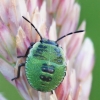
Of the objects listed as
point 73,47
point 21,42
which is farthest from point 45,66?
point 73,47

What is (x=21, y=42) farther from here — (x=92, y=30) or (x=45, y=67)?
(x=92, y=30)

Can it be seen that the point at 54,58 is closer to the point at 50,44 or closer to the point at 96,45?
the point at 50,44

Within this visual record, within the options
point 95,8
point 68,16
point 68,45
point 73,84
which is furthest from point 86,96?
point 95,8

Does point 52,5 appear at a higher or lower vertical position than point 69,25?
higher

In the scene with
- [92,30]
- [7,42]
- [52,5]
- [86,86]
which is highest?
[52,5]

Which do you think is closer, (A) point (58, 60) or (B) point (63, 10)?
(A) point (58, 60)

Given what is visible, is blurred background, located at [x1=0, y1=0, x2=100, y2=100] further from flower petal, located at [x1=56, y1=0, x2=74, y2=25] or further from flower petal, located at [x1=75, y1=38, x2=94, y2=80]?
flower petal, located at [x1=56, y1=0, x2=74, y2=25]

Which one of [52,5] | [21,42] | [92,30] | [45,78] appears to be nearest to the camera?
[45,78]

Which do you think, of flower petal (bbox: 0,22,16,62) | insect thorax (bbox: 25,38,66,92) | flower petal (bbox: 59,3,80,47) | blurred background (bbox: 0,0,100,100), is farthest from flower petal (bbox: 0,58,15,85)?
blurred background (bbox: 0,0,100,100)

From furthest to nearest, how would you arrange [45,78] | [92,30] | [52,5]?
[92,30]
[52,5]
[45,78]
